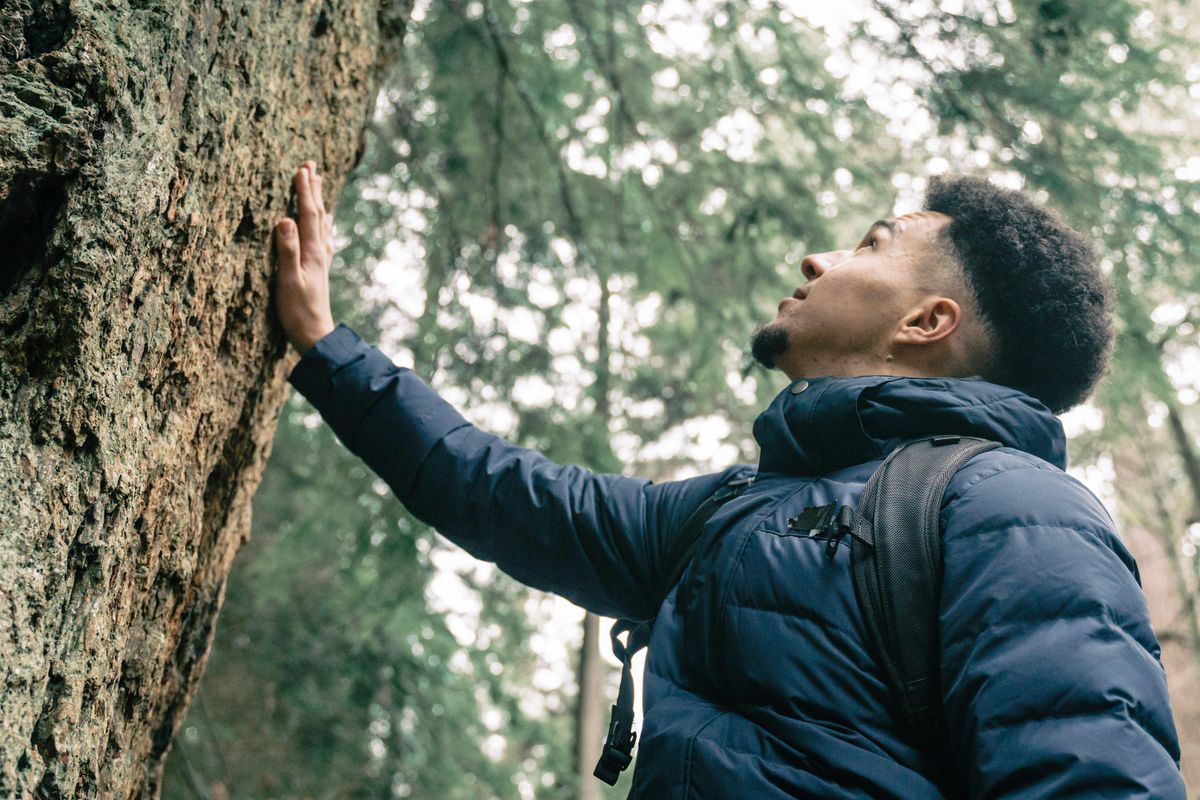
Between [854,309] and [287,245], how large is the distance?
130 cm

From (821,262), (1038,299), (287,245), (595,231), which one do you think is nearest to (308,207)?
(287,245)

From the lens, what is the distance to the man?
129cm

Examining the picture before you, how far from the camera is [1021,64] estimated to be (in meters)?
4.43

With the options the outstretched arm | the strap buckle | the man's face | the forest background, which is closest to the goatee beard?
the man's face

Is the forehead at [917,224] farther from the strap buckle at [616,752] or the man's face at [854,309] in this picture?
the strap buckle at [616,752]

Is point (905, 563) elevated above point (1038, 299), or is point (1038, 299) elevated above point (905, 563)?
point (1038, 299)

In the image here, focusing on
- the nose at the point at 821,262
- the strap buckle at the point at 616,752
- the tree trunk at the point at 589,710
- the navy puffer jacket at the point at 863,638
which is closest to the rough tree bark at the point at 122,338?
the navy puffer jacket at the point at 863,638

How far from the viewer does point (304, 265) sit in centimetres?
210

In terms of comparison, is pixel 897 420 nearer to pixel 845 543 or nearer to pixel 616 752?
pixel 845 543

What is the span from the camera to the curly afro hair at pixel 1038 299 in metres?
2.12

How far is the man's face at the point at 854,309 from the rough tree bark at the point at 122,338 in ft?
3.93

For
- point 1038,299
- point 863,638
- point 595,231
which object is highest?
point 1038,299

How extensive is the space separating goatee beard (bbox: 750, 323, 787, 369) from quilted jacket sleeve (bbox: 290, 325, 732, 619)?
0.34 meters

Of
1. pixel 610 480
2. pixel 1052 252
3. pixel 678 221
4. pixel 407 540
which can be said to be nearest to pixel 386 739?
pixel 407 540
